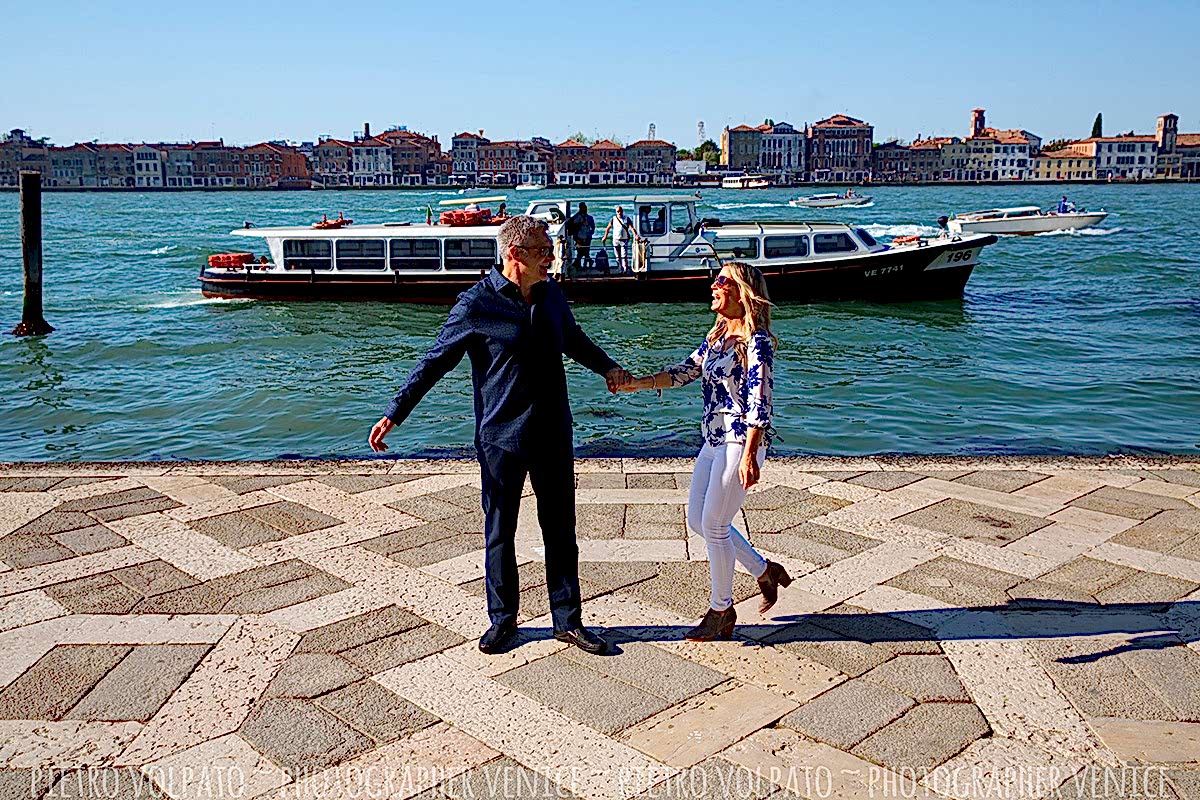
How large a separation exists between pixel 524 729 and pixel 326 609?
1490 mm

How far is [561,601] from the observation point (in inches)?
182

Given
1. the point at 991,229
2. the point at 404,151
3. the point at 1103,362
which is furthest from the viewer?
the point at 404,151

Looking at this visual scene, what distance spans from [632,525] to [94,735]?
3.09 meters

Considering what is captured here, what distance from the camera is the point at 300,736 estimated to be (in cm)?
386

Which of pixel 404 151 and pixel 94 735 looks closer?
pixel 94 735

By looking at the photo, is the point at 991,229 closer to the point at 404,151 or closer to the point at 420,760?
the point at 420,760

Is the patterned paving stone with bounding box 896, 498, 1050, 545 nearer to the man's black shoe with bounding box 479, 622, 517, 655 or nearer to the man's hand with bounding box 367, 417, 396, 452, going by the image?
the man's black shoe with bounding box 479, 622, 517, 655

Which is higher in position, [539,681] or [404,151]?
[404,151]

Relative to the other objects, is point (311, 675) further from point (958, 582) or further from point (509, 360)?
point (958, 582)

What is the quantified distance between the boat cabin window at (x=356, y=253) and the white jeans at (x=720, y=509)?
2208 cm

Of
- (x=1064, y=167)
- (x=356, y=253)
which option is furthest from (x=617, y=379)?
(x=1064, y=167)

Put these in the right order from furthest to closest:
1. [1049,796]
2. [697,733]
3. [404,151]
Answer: [404,151] < [697,733] < [1049,796]

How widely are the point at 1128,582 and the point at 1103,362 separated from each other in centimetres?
1453

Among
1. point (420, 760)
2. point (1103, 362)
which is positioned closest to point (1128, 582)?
point (420, 760)
